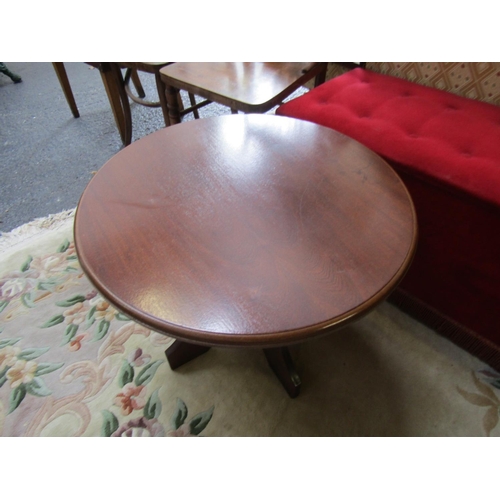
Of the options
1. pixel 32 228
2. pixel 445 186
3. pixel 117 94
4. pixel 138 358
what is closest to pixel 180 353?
pixel 138 358

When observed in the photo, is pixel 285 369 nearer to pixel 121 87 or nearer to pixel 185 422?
pixel 185 422

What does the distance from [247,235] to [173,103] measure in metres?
0.99

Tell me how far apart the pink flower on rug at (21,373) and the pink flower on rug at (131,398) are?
0.27m

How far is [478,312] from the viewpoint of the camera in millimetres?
886

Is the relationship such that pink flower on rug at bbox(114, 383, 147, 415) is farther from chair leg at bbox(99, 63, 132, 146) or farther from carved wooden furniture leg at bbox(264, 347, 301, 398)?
chair leg at bbox(99, 63, 132, 146)

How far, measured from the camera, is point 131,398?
2.98ft

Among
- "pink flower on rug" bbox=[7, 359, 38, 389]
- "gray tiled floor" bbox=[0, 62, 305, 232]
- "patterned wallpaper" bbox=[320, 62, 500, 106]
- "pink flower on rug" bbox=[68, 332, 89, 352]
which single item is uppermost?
"patterned wallpaper" bbox=[320, 62, 500, 106]

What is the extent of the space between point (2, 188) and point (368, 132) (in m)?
1.64

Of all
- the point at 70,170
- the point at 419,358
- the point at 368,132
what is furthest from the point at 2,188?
the point at 419,358

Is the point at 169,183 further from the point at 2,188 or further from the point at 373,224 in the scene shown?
the point at 2,188

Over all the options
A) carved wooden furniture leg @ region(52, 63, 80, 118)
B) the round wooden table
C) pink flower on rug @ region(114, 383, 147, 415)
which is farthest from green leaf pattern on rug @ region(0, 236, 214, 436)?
carved wooden furniture leg @ region(52, 63, 80, 118)

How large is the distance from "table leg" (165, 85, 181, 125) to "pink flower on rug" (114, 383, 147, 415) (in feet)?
3.38

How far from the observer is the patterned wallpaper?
3.70 ft

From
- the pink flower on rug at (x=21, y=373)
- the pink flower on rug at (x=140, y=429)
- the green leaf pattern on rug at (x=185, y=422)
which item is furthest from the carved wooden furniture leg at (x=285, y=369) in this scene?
the pink flower on rug at (x=21, y=373)
